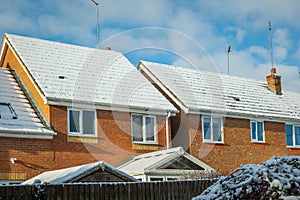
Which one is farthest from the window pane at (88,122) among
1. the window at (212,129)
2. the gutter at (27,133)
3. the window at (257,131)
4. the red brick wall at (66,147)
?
the window at (257,131)

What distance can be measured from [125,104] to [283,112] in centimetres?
1236

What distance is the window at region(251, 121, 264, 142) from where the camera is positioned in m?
30.8

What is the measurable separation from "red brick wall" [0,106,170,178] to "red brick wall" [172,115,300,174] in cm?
187

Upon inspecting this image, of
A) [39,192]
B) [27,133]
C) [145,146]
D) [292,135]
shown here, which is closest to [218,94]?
[292,135]

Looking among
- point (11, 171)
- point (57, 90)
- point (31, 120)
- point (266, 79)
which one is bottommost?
point (11, 171)

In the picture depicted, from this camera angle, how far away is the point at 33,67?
2473 centimetres

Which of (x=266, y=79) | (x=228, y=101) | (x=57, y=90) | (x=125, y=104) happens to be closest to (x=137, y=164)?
(x=125, y=104)

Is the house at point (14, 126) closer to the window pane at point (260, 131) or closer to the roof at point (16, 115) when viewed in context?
the roof at point (16, 115)

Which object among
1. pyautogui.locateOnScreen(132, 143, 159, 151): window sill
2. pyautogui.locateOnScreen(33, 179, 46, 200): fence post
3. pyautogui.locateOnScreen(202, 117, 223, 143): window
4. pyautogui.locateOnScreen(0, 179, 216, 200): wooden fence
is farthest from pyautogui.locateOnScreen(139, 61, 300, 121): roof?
pyautogui.locateOnScreen(33, 179, 46, 200): fence post

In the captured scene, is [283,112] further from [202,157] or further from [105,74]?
[105,74]

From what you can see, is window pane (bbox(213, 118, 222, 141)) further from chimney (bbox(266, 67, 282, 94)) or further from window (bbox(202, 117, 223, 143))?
chimney (bbox(266, 67, 282, 94))

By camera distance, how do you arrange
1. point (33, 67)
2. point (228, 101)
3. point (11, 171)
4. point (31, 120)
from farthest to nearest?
point (228, 101) → point (33, 67) → point (31, 120) → point (11, 171)

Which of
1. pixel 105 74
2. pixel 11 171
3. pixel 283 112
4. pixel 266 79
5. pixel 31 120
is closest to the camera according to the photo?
pixel 11 171

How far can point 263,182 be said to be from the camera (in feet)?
21.8
